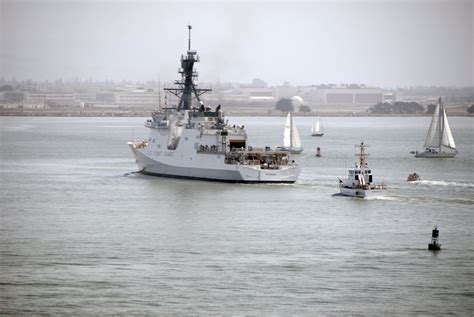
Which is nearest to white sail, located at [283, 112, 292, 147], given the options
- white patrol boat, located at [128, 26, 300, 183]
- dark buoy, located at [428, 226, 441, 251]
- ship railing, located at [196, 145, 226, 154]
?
white patrol boat, located at [128, 26, 300, 183]

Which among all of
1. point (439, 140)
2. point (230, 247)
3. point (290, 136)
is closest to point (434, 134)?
point (439, 140)

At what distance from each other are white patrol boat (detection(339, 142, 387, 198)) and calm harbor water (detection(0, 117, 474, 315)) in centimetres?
69

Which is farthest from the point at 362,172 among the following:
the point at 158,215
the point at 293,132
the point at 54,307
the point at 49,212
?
the point at 293,132

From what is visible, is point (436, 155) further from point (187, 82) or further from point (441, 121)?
point (187, 82)

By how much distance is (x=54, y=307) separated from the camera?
32438 mm

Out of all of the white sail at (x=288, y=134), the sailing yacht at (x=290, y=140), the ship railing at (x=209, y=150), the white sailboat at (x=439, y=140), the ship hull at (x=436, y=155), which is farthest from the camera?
the white sail at (x=288, y=134)

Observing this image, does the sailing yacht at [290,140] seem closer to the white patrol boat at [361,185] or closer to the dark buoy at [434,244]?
the white patrol boat at [361,185]

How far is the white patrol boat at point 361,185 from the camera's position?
5694cm

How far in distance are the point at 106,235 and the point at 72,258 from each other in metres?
5.34

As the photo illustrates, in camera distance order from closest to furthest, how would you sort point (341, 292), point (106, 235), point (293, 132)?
point (341, 292) → point (106, 235) → point (293, 132)

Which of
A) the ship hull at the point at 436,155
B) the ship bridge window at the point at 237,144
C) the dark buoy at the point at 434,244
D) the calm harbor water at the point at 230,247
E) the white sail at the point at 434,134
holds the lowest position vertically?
the ship hull at the point at 436,155

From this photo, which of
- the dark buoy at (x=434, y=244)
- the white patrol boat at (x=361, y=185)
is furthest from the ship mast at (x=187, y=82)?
the dark buoy at (x=434, y=244)

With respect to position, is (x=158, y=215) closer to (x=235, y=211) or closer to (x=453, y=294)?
(x=235, y=211)

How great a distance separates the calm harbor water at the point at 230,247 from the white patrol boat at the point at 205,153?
1076mm
